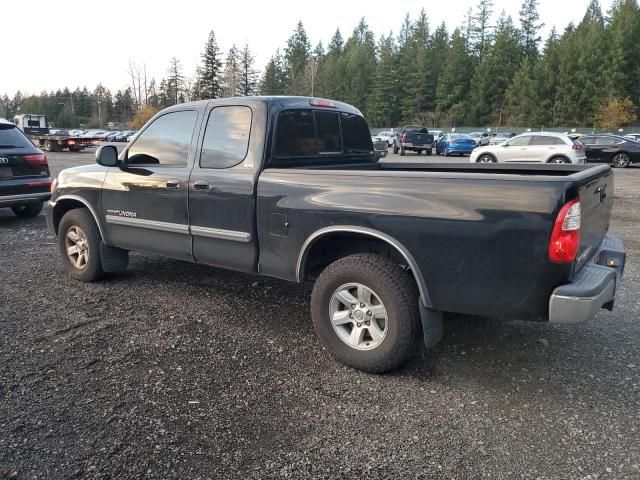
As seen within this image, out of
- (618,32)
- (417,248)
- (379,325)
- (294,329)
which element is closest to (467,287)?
(417,248)

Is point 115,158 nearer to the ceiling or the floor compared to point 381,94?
nearer to the floor

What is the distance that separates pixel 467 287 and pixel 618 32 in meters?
80.3

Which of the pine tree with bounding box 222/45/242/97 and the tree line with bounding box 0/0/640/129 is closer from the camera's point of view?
the tree line with bounding box 0/0/640/129

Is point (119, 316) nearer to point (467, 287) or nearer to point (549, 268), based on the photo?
point (467, 287)

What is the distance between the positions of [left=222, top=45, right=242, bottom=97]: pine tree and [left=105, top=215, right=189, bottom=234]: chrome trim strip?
7869cm

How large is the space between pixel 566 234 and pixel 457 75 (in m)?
85.0

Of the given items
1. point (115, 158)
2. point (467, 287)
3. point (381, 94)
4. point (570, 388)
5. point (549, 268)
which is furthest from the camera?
point (381, 94)

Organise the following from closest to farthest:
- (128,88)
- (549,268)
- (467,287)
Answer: (549,268) < (467,287) < (128,88)

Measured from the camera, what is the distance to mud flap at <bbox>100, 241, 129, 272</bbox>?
5.42m

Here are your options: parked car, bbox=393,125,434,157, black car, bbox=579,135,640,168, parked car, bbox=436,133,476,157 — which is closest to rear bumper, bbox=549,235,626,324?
black car, bbox=579,135,640,168

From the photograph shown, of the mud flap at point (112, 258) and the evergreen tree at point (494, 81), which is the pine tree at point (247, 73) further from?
the mud flap at point (112, 258)

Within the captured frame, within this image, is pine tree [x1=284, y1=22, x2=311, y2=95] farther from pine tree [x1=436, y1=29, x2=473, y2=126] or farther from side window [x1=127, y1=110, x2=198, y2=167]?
side window [x1=127, y1=110, x2=198, y2=167]

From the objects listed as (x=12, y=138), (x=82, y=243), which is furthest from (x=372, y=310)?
(x=12, y=138)

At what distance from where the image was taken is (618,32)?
6781 cm
